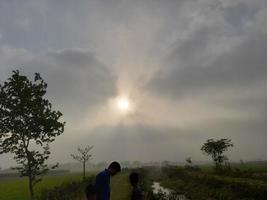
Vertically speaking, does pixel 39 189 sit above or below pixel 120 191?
above

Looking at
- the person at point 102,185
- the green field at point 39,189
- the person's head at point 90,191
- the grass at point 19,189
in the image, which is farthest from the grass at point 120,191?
the person's head at point 90,191

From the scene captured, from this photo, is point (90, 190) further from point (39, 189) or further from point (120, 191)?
point (39, 189)

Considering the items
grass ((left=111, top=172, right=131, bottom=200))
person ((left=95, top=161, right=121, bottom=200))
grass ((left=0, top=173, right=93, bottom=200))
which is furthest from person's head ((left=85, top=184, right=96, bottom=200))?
grass ((left=0, top=173, right=93, bottom=200))

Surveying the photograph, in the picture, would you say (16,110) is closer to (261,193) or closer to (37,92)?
(37,92)

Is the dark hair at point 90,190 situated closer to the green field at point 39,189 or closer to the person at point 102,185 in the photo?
the person at point 102,185

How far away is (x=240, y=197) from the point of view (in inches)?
1521

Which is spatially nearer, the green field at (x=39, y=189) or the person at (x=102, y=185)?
the person at (x=102, y=185)

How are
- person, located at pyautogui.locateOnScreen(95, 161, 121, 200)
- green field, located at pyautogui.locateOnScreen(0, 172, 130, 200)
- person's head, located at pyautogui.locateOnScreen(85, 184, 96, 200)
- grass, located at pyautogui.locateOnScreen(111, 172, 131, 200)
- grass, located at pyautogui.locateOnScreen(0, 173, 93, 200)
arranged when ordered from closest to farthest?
person's head, located at pyautogui.locateOnScreen(85, 184, 96, 200)
person, located at pyautogui.locateOnScreen(95, 161, 121, 200)
grass, located at pyautogui.locateOnScreen(111, 172, 131, 200)
green field, located at pyautogui.locateOnScreen(0, 172, 130, 200)
grass, located at pyautogui.locateOnScreen(0, 173, 93, 200)

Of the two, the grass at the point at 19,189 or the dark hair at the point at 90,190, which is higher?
the grass at the point at 19,189

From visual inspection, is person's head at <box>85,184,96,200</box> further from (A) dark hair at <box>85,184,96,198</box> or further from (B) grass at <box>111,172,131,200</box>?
(B) grass at <box>111,172,131,200</box>

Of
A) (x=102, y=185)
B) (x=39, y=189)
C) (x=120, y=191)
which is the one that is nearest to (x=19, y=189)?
(x=39, y=189)

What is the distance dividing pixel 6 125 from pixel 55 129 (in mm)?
4306

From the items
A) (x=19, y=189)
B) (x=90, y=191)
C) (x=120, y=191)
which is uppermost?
(x=19, y=189)

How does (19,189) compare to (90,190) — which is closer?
(90,190)
